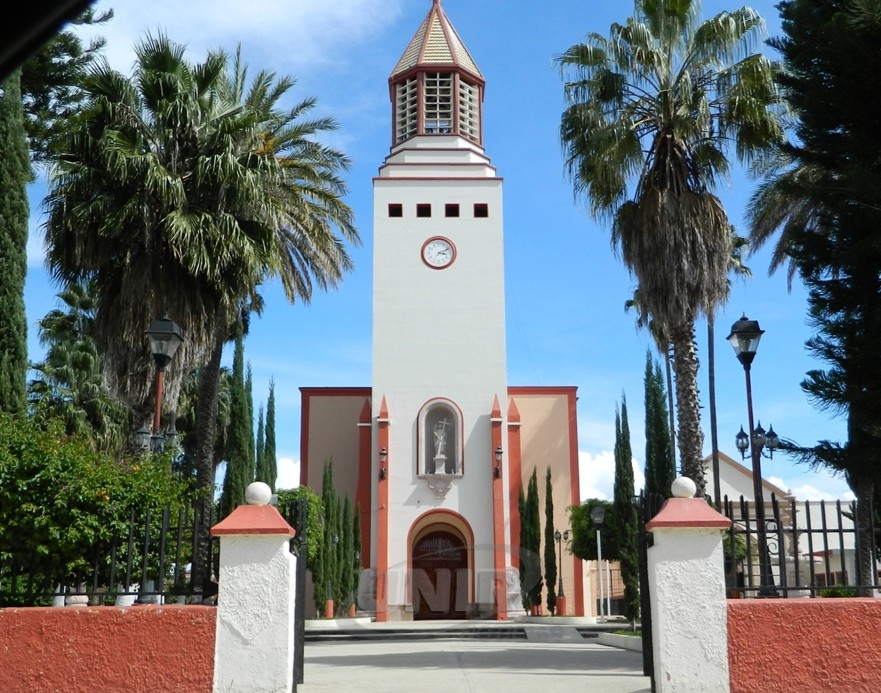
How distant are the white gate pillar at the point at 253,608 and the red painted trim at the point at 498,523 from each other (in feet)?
77.0

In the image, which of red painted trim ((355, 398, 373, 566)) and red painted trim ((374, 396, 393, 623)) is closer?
red painted trim ((374, 396, 393, 623))

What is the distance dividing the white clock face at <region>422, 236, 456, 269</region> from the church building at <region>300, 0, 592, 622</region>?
4 centimetres

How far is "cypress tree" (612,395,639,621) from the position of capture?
26.0 metres

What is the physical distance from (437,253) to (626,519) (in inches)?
456

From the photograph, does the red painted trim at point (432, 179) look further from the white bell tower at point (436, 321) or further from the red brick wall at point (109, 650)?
the red brick wall at point (109, 650)

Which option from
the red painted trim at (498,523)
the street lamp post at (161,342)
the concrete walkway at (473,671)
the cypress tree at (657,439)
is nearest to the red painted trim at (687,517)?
the concrete walkway at (473,671)

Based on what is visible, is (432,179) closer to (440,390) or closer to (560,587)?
(440,390)

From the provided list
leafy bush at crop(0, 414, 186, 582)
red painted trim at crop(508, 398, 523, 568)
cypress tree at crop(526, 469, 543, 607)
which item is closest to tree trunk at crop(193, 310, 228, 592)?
leafy bush at crop(0, 414, 186, 582)

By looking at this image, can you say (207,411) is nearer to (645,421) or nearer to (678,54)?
(678,54)

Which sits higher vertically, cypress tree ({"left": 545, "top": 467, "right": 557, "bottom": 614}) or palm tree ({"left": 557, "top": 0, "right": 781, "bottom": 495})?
palm tree ({"left": 557, "top": 0, "right": 781, "bottom": 495})

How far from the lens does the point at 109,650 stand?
28.3 ft

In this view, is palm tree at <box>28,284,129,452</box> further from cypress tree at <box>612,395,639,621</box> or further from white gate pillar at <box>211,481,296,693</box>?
white gate pillar at <box>211,481,296,693</box>

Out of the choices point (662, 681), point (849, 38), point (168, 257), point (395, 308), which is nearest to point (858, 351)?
point (849, 38)

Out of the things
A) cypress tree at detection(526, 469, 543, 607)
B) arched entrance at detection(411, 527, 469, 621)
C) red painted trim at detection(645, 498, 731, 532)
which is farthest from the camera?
arched entrance at detection(411, 527, 469, 621)
